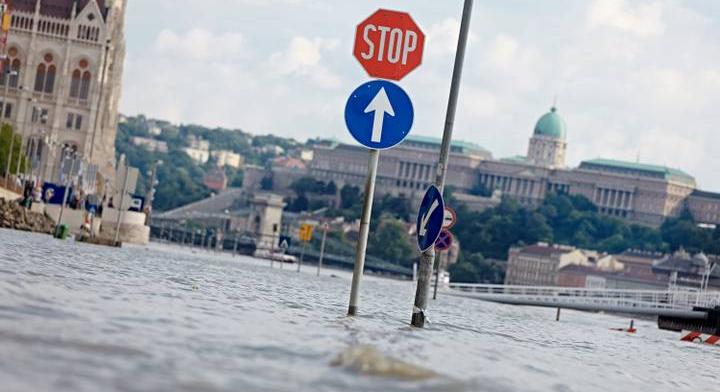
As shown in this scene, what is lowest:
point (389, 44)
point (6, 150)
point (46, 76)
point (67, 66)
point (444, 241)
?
point (444, 241)

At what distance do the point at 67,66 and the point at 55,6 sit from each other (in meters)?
9.53

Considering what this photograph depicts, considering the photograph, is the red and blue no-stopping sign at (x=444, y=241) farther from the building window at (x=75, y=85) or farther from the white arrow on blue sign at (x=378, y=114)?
the building window at (x=75, y=85)

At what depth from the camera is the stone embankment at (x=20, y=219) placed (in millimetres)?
62906

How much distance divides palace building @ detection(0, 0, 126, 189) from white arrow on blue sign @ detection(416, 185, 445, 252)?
143 metres

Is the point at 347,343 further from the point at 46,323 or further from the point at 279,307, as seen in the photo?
the point at 279,307

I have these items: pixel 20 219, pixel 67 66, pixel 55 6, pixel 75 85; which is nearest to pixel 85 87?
pixel 75 85

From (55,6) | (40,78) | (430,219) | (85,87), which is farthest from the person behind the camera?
(55,6)

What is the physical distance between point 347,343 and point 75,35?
156 m

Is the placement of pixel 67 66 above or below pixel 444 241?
above

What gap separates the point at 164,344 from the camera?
44.9 ft

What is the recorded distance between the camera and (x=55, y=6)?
175500mm

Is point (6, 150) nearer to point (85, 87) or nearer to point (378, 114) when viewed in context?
point (85, 87)

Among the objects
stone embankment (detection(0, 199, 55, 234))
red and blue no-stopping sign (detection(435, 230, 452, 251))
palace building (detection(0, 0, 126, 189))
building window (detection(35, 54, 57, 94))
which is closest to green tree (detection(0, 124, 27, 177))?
palace building (detection(0, 0, 126, 189))

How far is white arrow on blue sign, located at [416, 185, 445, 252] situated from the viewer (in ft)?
69.2
